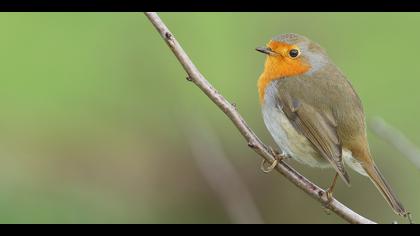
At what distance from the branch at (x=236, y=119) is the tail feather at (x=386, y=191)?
0.49 metres

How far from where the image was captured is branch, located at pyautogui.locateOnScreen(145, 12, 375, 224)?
3515 mm

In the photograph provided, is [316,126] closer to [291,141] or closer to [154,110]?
[291,141]

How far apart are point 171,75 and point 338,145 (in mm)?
4580

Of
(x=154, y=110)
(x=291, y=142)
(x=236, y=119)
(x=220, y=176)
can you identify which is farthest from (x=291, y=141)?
(x=154, y=110)

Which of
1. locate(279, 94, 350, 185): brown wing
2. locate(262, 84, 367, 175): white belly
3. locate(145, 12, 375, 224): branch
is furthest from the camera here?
locate(262, 84, 367, 175): white belly

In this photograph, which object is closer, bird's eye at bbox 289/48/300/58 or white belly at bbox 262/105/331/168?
white belly at bbox 262/105/331/168

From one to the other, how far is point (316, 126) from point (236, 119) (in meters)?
1.13

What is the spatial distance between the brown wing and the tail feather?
8.5 inches

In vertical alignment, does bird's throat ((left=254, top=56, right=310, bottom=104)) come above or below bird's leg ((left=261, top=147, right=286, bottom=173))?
above

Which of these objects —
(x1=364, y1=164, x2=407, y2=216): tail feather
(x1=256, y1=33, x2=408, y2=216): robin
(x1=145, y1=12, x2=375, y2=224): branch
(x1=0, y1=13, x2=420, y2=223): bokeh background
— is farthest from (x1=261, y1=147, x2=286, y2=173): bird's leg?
(x1=0, y1=13, x2=420, y2=223): bokeh background

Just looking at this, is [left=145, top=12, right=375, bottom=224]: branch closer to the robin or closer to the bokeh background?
the robin

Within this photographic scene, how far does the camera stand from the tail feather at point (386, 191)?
4.23m

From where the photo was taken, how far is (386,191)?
4.41 m

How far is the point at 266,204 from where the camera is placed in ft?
22.5
